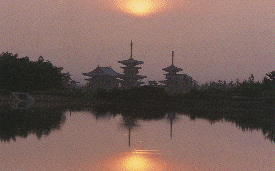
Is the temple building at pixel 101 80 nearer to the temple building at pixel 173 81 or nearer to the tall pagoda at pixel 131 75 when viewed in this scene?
the tall pagoda at pixel 131 75

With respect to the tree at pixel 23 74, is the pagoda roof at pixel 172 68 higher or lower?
higher

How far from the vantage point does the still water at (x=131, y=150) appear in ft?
27.5

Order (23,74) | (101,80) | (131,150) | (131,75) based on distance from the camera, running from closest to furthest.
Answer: (131,150)
(23,74)
(131,75)
(101,80)

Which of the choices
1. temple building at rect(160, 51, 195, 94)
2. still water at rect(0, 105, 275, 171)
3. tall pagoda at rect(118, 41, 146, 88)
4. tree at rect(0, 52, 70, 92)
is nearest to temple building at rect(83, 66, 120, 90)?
tall pagoda at rect(118, 41, 146, 88)

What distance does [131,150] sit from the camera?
10312 mm

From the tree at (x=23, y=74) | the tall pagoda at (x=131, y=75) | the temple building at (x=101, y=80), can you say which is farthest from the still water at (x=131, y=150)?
the temple building at (x=101, y=80)

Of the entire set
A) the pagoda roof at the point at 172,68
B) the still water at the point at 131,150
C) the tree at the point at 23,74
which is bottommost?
the still water at the point at 131,150

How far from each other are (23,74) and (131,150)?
42.4m

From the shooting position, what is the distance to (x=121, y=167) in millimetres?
8055

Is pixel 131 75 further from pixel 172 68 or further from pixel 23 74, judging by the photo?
pixel 23 74

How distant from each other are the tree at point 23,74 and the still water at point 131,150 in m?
35.8

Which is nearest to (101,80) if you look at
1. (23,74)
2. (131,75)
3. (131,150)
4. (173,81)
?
(131,75)

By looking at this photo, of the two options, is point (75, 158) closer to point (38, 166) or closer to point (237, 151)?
point (38, 166)

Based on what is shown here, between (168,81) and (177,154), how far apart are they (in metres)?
56.9
